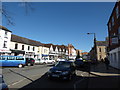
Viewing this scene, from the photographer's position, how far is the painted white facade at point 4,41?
29203mm

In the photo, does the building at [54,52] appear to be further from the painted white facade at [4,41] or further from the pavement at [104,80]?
the pavement at [104,80]

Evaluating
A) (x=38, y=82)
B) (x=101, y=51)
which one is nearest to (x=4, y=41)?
(x=38, y=82)

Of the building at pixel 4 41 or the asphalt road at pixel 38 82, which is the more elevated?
the building at pixel 4 41

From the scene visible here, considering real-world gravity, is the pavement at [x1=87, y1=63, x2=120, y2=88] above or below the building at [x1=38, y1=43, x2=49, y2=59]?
below

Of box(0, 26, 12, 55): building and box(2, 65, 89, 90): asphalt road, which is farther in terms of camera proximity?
box(0, 26, 12, 55): building

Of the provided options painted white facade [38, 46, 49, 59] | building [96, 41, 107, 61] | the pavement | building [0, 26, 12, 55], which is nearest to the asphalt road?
the pavement

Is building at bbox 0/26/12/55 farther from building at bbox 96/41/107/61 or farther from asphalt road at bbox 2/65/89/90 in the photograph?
building at bbox 96/41/107/61

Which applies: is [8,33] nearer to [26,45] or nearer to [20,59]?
[26,45]

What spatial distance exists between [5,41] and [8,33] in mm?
2326

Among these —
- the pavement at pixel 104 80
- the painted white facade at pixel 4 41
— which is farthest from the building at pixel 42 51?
the pavement at pixel 104 80

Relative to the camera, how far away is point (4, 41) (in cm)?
3023

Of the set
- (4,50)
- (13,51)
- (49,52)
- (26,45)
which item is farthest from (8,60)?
(49,52)

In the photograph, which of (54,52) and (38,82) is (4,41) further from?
(54,52)

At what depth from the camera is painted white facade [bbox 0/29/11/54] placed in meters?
29.2
